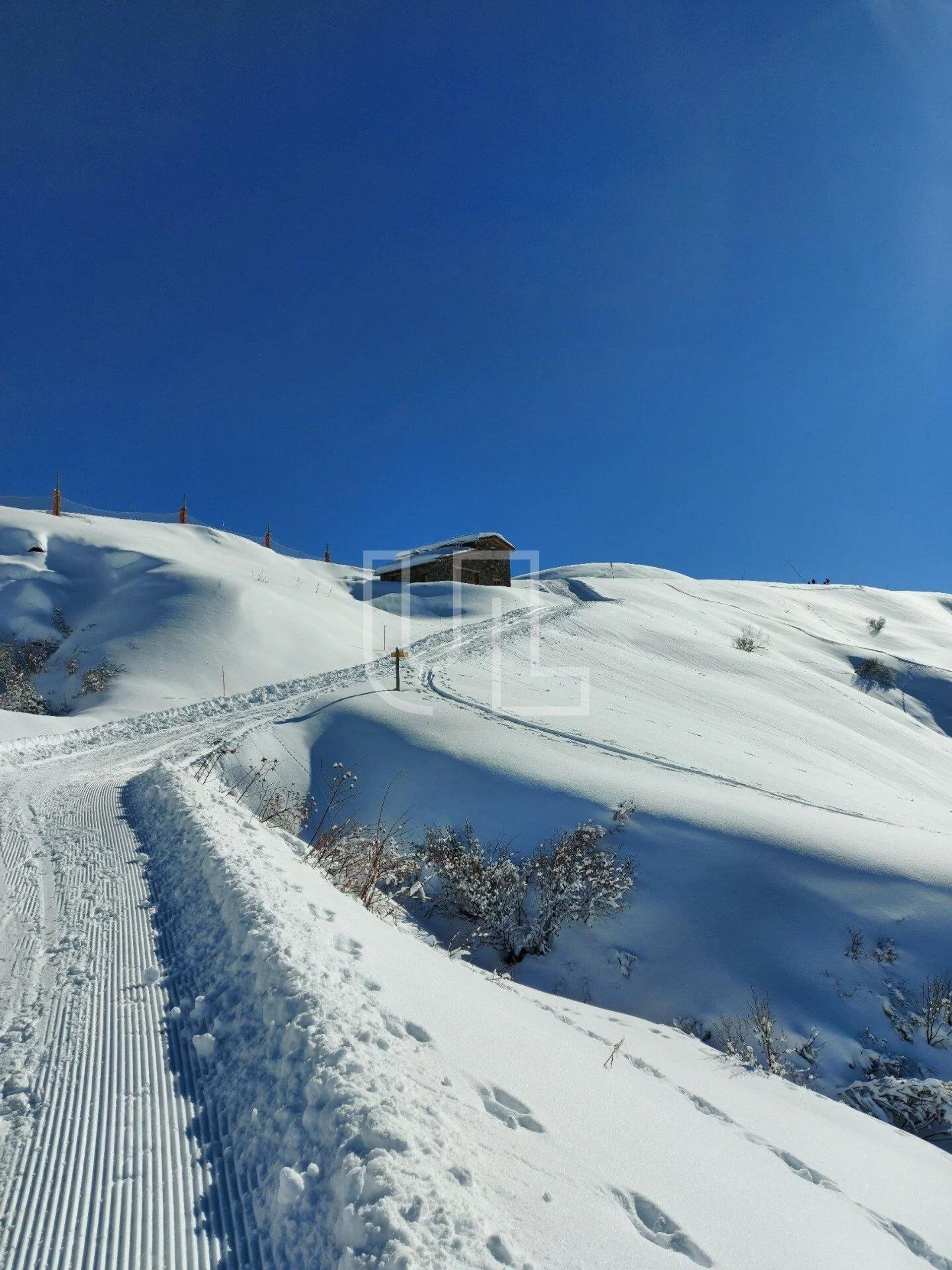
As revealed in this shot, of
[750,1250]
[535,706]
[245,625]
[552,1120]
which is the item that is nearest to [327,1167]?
[552,1120]

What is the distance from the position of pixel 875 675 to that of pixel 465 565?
24.3m

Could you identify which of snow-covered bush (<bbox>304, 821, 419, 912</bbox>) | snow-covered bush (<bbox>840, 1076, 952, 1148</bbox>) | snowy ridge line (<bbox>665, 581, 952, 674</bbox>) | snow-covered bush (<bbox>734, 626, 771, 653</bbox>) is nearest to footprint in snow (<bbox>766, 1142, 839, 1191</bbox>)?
snow-covered bush (<bbox>840, 1076, 952, 1148</bbox>)

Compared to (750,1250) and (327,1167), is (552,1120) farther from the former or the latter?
(327,1167)

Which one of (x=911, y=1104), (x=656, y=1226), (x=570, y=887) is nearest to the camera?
(x=656, y=1226)

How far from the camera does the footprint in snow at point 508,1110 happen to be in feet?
7.87

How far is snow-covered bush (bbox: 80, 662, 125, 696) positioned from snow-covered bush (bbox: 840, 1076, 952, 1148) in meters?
17.8

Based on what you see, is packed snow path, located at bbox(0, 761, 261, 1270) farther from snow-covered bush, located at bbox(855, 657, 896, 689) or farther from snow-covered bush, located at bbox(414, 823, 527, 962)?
snow-covered bush, located at bbox(855, 657, 896, 689)

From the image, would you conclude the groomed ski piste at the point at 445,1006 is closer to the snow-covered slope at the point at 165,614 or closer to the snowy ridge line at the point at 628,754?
the snowy ridge line at the point at 628,754

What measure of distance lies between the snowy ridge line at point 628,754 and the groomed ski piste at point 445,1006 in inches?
4.7

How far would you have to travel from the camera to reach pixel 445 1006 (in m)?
3.31

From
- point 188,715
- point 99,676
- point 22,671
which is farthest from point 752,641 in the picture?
point 22,671

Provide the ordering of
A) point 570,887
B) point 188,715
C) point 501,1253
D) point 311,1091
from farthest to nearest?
point 188,715 < point 570,887 < point 311,1091 < point 501,1253

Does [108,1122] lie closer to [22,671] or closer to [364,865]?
[364,865]

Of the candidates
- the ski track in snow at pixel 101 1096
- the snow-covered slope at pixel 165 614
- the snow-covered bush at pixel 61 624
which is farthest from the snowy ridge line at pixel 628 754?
the snow-covered bush at pixel 61 624
